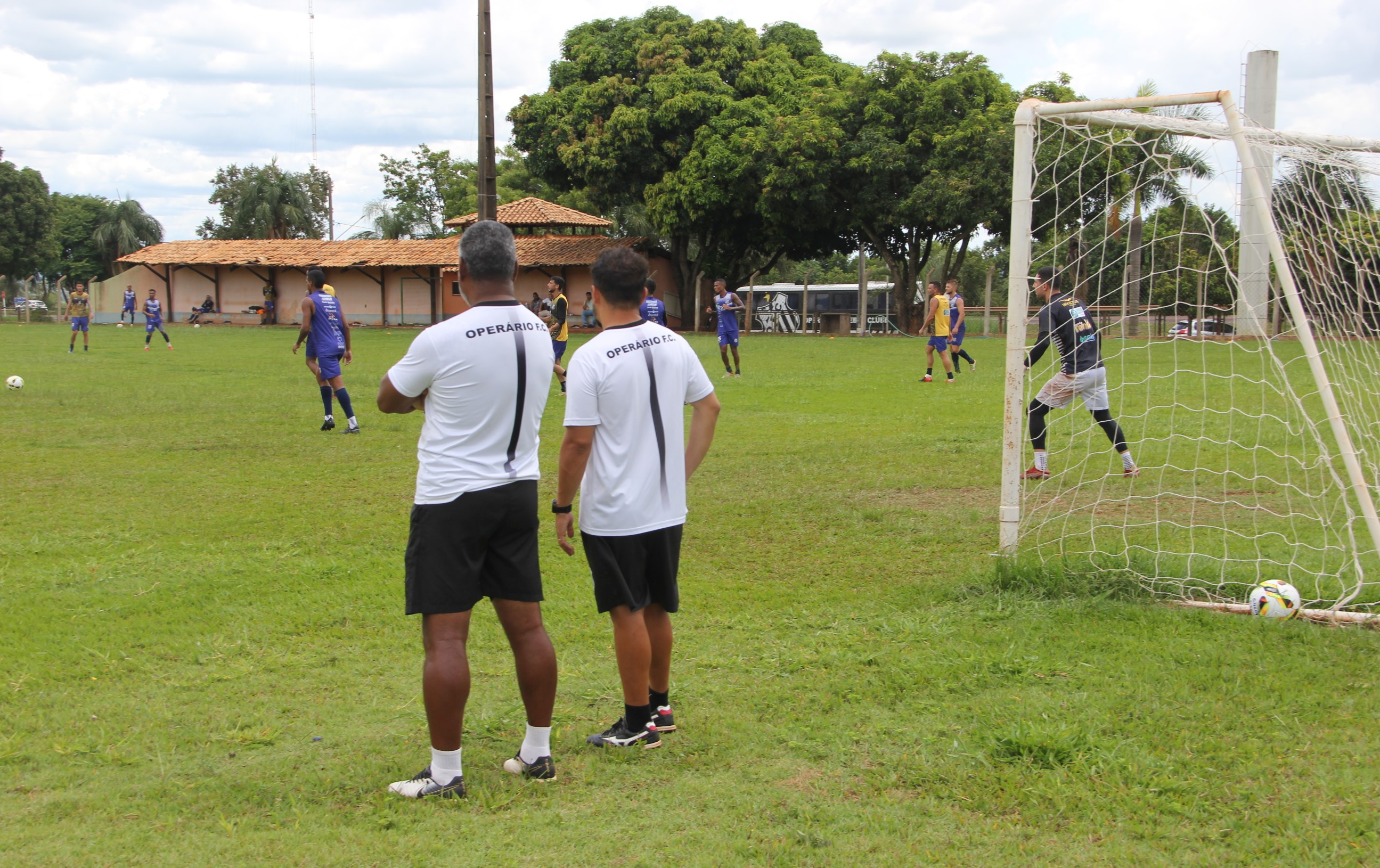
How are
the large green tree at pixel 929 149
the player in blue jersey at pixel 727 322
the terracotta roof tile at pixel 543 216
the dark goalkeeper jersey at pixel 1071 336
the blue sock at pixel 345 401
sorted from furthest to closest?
the terracotta roof tile at pixel 543 216 < the large green tree at pixel 929 149 < the player in blue jersey at pixel 727 322 < the blue sock at pixel 345 401 < the dark goalkeeper jersey at pixel 1071 336

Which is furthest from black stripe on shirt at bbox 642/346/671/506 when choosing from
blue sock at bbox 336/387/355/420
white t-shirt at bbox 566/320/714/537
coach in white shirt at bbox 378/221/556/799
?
blue sock at bbox 336/387/355/420

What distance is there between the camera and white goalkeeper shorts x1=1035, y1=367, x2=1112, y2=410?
867 cm

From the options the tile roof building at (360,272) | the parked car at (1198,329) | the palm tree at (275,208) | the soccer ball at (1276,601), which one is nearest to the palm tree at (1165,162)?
the parked car at (1198,329)

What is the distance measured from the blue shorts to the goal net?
7793 millimetres

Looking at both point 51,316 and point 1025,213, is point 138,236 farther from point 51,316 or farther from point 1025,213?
point 1025,213

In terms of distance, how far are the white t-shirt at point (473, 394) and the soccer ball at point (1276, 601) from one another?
→ 12.6 feet

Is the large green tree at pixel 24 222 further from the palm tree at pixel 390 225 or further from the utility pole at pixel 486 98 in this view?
the utility pole at pixel 486 98

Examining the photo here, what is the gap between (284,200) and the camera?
53375 millimetres

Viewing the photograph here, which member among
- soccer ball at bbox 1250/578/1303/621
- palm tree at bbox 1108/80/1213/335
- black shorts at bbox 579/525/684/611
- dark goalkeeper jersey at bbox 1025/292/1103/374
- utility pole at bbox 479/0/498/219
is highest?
utility pole at bbox 479/0/498/219

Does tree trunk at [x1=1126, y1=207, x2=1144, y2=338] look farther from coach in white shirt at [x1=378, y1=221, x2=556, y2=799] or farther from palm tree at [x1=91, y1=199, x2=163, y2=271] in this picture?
palm tree at [x1=91, y1=199, x2=163, y2=271]

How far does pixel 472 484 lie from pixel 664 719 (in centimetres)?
129

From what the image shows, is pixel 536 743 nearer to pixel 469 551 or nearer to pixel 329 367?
pixel 469 551

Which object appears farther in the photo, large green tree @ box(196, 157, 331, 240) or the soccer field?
large green tree @ box(196, 157, 331, 240)

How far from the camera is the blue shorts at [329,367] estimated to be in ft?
38.5
